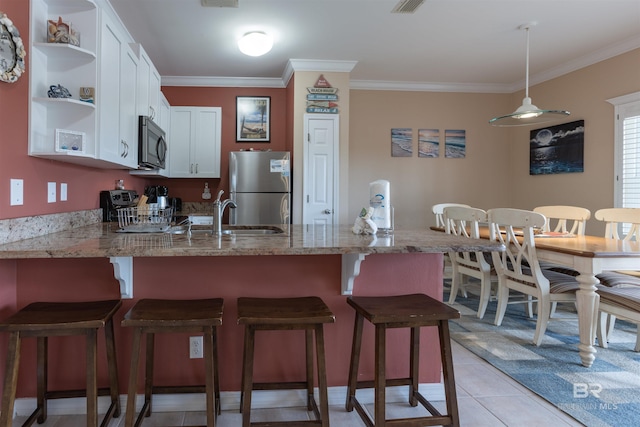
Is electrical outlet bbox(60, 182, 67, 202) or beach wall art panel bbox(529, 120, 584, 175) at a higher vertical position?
beach wall art panel bbox(529, 120, 584, 175)

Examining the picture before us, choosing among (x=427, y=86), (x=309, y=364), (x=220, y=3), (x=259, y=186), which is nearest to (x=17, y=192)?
(x=309, y=364)

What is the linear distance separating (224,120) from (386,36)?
7.34ft

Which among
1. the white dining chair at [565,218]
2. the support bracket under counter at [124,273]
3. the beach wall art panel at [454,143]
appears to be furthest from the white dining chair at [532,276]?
the support bracket under counter at [124,273]

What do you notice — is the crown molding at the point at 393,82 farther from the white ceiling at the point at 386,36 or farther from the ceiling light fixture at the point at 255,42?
the ceiling light fixture at the point at 255,42

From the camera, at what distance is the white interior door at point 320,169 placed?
14.6ft

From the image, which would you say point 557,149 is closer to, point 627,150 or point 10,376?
point 627,150

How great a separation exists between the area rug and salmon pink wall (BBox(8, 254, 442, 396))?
72cm

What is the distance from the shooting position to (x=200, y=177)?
4848 mm

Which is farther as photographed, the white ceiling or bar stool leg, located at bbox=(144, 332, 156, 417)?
the white ceiling

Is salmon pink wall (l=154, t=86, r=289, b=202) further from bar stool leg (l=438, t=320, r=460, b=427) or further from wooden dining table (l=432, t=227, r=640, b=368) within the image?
bar stool leg (l=438, t=320, r=460, b=427)

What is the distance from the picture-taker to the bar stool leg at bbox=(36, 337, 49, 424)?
1.78m

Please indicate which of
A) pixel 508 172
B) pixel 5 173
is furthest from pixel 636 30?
pixel 5 173

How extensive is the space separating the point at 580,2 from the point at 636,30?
955 mm

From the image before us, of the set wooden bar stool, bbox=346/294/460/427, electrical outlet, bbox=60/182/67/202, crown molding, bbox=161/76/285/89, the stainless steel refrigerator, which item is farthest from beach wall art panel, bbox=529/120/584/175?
electrical outlet, bbox=60/182/67/202
